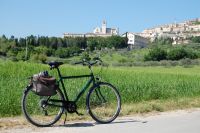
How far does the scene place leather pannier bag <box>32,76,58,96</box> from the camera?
23.1ft

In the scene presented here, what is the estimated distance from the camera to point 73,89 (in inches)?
452

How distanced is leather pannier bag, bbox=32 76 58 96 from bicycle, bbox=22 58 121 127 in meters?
0.13

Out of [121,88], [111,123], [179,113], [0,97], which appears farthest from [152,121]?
[121,88]

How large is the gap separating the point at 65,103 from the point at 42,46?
258 feet

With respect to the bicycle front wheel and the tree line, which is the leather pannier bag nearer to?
the bicycle front wheel

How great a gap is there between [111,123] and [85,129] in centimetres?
95

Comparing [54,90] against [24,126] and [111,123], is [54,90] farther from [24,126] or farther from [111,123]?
[111,123]

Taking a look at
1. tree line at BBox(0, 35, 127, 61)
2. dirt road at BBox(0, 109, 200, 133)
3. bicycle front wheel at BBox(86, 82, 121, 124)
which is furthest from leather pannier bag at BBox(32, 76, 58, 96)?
tree line at BBox(0, 35, 127, 61)

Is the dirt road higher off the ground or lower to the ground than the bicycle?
lower

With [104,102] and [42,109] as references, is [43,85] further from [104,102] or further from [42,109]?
[104,102]

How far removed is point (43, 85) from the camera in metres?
7.07

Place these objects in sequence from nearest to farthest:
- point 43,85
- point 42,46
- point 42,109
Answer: point 43,85, point 42,109, point 42,46

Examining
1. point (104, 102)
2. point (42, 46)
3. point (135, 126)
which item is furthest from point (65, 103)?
point (42, 46)

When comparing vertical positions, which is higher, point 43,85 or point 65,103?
point 43,85
